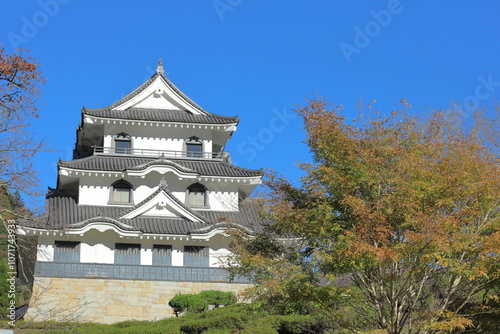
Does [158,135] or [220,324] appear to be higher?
[158,135]

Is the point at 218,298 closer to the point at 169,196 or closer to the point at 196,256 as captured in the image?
the point at 196,256

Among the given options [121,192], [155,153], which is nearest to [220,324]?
[121,192]

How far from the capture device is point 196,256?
101ft

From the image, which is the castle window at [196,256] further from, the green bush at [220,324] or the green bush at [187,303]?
the green bush at [220,324]

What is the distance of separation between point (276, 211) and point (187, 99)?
22.8m

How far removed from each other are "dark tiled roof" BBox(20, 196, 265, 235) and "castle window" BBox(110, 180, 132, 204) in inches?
29.1

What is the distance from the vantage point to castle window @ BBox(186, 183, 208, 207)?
109 feet

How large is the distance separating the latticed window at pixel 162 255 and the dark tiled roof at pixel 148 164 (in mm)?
4095

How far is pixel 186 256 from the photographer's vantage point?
101 ft

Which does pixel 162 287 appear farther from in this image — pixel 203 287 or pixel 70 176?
pixel 70 176

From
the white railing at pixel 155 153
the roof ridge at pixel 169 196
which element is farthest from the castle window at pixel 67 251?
the white railing at pixel 155 153

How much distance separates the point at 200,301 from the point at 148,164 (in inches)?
335

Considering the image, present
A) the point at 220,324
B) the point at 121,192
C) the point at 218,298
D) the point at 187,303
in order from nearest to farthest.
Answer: the point at 220,324, the point at 218,298, the point at 187,303, the point at 121,192

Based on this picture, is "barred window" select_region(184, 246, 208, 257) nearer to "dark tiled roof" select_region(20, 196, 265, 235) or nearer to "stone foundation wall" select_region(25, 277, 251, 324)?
"dark tiled roof" select_region(20, 196, 265, 235)
